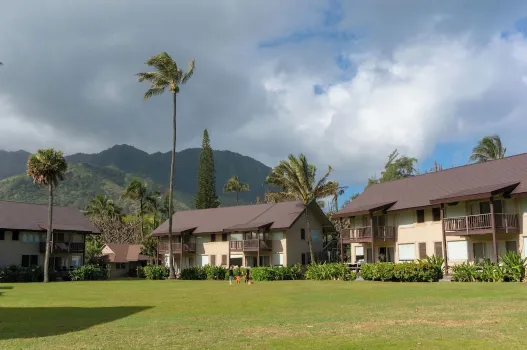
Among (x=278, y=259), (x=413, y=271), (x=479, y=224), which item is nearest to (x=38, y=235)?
(x=278, y=259)

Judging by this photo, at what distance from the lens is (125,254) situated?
72.8m

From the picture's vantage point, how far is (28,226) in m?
55.6

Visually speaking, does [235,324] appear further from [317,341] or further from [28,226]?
[28,226]

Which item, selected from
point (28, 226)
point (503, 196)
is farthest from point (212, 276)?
point (503, 196)

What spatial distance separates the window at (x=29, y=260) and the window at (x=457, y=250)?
4176 centimetres

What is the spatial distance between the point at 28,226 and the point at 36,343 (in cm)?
4815

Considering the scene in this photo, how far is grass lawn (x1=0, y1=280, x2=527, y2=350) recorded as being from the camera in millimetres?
11047

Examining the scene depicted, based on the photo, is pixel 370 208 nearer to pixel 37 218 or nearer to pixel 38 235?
pixel 38 235

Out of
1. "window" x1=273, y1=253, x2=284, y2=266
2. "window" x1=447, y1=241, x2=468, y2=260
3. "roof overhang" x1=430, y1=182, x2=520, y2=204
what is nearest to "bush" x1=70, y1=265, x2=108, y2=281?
"window" x1=273, y1=253, x2=284, y2=266

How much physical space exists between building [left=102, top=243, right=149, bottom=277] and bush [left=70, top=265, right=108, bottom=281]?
45.0 feet

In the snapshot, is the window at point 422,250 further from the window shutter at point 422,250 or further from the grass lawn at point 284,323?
the grass lawn at point 284,323

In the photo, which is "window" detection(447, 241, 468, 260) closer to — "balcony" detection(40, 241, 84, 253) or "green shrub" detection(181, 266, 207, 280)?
"green shrub" detection(181, 266, 207, 280)

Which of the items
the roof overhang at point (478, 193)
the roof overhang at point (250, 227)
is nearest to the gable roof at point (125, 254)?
the roof overhang at point (250, 227)

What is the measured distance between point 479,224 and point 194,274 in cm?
2832
